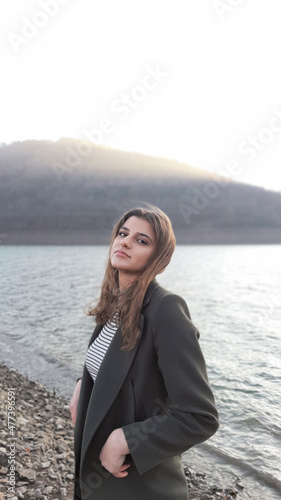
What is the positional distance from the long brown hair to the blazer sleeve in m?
0.12

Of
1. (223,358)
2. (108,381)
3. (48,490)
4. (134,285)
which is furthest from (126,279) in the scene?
(223,358)

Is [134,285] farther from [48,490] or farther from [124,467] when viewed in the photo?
[48,490]

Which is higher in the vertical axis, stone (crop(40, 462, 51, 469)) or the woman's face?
the woman's face

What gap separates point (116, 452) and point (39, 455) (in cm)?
325

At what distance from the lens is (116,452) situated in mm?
1275

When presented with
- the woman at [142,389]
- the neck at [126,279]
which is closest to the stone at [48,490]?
the woman at [142,389]

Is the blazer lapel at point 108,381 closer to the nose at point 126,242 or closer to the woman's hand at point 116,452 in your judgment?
the woman's hand at point 116,452

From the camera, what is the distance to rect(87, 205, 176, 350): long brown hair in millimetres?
1354

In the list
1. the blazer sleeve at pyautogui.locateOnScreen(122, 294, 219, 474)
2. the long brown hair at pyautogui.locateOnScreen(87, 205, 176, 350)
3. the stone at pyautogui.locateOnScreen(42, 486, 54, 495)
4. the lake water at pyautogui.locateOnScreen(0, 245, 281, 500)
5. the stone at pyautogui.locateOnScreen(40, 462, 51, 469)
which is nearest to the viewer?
the blazer sleeve at pyautogui.locateOnScreen(122, 294, 219, 474)

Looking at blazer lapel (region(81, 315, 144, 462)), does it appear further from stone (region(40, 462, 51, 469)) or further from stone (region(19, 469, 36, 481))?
stone (region(40, 462, 51, 469))

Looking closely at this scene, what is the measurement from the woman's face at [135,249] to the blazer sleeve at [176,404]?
262mm

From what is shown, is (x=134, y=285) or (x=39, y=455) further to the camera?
(x=39, y=455)

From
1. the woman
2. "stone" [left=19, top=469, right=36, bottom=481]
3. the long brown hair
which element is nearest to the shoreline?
"stone" [left=19, top=469, right=36, bottom=481]

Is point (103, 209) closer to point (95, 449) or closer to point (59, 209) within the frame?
point (59, 209)
